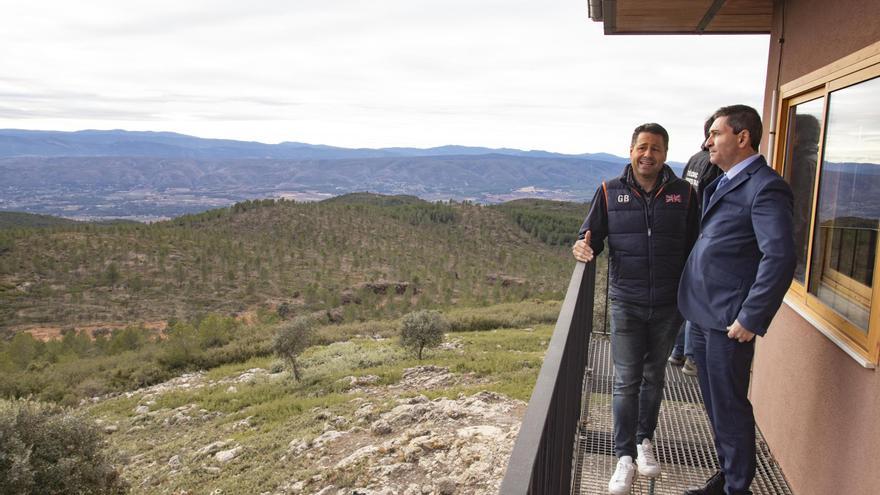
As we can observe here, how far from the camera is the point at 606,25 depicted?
13.8ft

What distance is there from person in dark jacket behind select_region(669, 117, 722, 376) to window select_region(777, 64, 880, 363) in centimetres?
45

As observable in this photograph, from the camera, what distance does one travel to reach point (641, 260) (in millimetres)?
2701

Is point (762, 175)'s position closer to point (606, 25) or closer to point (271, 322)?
point (606, 25)

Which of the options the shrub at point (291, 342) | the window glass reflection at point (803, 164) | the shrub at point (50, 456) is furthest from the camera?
the shrub at point (291, 342)

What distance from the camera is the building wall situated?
2219 millimetres

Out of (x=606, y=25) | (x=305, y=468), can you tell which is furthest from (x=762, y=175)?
(x=305, y=468)

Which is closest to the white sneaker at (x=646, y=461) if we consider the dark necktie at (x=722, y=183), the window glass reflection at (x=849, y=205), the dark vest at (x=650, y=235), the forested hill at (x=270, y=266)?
the dark vest at (x=650, y=235)

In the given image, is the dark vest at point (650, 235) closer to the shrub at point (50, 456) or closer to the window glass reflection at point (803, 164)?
the window glass reflection at point (803, 164)

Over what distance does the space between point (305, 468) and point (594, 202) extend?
6826 mm

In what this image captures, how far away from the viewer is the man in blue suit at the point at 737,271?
6.90ft

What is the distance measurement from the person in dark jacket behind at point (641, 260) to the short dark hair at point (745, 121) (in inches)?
12.0

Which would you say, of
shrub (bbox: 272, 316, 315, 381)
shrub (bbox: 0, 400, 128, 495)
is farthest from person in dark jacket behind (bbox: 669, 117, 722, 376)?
shrub (bbox: 272, 316, 315, 381)

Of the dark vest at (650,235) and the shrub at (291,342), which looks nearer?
the dark vest at (650,235)

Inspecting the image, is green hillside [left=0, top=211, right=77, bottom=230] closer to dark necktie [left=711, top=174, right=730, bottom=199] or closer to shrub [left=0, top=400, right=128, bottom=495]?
shrub [left=0, top=400, right=128, bottom=495]
